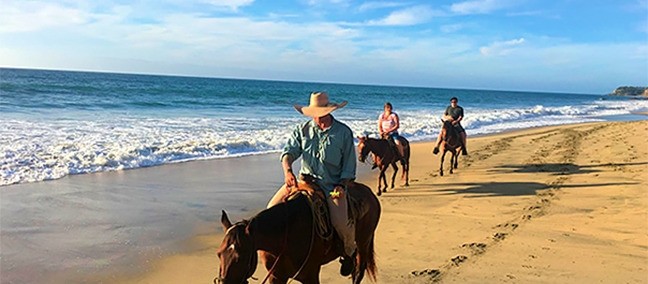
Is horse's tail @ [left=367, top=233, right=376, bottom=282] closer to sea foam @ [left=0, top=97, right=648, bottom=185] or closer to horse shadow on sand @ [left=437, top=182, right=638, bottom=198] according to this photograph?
horse shadow on sand @ [left=437, top=182, right=638, bottom=198]

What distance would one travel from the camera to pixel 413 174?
1177cm

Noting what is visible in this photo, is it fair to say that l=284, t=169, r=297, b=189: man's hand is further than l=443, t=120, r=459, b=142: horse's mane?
No

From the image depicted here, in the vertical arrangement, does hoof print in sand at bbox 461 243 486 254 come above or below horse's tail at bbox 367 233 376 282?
below

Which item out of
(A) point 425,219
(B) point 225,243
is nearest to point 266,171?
(A) point 425,219

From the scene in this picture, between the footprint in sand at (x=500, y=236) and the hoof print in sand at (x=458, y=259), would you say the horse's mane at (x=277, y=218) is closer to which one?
the hoof print in sand at (x=458, y=259)

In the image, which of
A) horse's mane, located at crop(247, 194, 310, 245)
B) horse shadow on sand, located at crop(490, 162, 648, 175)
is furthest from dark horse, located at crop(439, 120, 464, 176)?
horse's mane, located at crop(247, 194, 310, 245)

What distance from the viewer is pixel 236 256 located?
304 cm

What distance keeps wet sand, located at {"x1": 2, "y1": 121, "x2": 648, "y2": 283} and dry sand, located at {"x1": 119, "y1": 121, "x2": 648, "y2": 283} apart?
14mm

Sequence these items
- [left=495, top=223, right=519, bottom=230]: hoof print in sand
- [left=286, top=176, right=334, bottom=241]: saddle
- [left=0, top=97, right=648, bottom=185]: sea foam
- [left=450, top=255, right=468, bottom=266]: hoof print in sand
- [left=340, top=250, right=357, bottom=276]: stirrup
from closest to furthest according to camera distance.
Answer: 1. [left=286, top=176, right=334, bottom=241]: saddle
2. [left=340, top=250, right=357, bottom=276]: stirrup
3. [left=450, top=255, right=468, bottom=266]: hoof print in sand
4. [left=495, top=223, right=519, bottom=230]: hoof print in sand
5. [left=0, top=97, right=648, bottom=185]: sea foam

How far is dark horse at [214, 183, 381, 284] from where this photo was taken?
3.07 meters

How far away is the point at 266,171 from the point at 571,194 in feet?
20.2

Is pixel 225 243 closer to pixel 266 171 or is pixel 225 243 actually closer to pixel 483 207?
pixel 483 207

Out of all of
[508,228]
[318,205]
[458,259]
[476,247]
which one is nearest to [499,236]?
[508,228]

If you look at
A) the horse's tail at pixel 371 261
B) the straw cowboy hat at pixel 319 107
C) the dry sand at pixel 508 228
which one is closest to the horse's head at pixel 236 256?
the straw cowboy hat at pixel 319 107
